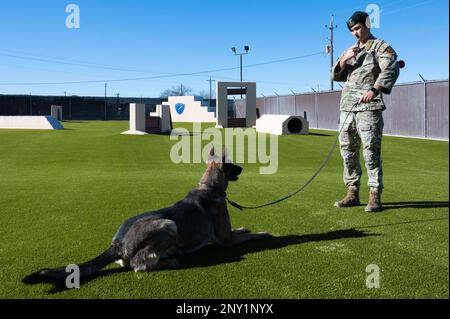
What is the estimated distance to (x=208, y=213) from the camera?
439 cm

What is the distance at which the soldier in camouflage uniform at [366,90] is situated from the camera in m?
5.73

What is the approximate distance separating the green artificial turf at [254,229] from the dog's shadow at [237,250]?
11mm

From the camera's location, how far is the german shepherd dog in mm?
3779

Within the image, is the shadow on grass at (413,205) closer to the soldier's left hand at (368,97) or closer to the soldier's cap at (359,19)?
the soldier's left hand at (368,97)

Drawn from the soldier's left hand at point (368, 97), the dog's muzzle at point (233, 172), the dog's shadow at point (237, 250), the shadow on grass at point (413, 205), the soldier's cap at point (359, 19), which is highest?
the soldier's cap at point (359, 19)

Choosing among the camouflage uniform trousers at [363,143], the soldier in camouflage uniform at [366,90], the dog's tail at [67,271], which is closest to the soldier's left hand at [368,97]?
the soldier in camouflage uniform at [366,90]

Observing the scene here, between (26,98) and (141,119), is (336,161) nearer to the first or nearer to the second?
(141,119)

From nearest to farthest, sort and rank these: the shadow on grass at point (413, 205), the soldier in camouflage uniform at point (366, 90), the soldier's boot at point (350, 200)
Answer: the soldier in camouflage uniform at point (366, 90), the shadow on grass at point (413, 205), the soldier's boot at point (350, 200)

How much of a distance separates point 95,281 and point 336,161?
10.4 metres

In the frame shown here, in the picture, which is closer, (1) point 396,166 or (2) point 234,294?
(2) point 234,294

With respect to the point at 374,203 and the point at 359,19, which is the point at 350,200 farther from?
the point at 359,19

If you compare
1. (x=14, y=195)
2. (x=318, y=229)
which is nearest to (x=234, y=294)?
(x=318, y=229)
